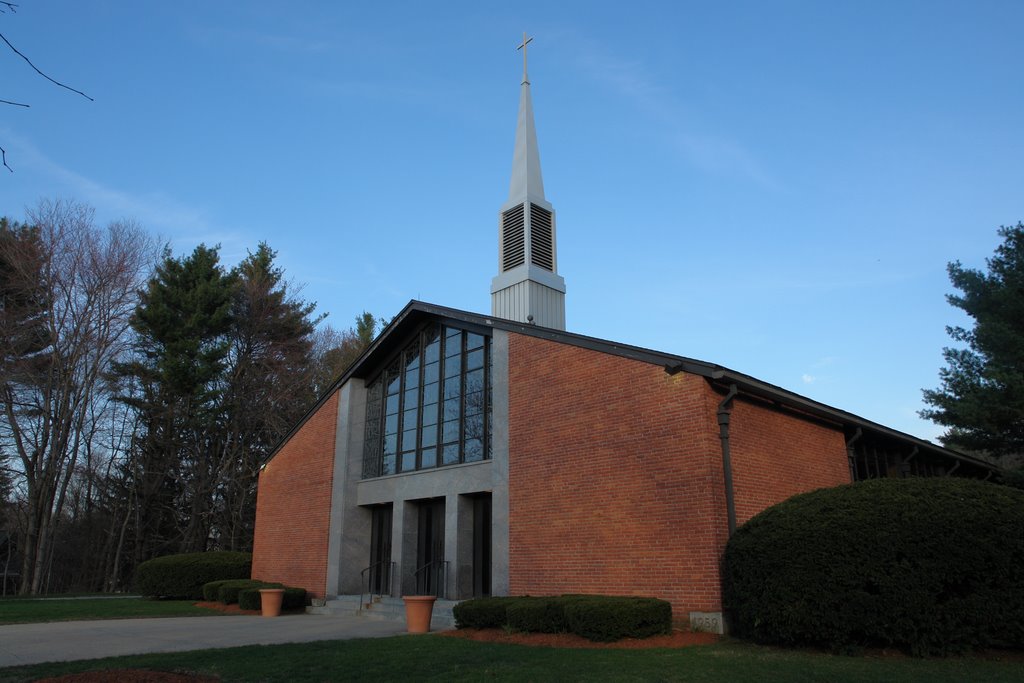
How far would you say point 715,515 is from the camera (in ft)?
38.9

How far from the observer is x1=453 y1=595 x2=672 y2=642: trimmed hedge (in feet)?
36.0

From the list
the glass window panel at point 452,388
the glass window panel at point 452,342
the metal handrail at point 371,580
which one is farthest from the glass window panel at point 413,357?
the metal handrail at point 371,580

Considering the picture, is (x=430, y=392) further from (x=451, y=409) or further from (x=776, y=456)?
(x=776, y=456)

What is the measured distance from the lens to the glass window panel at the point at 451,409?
59.8 ft

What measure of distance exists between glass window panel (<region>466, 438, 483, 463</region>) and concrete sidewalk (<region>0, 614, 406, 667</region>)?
3939mm

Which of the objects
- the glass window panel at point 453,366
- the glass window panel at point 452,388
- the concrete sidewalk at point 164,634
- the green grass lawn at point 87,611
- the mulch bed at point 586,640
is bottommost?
the concrete sidewalk at point 164,634

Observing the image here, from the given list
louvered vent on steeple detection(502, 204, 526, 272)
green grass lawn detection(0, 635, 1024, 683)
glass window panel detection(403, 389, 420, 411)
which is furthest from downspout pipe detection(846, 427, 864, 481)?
glass window panel detection(403, 389, 420, 411)

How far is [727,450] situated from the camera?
491 inches

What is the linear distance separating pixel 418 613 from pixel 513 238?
1019 cm

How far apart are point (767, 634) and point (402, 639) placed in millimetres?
5697

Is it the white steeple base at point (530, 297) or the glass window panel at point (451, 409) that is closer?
the glass window panel at point (451, 409)

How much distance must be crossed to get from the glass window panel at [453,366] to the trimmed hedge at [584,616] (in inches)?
268

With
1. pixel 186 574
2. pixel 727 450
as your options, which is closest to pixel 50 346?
pixel 186 574

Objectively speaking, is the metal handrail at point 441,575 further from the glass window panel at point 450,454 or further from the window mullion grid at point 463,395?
the window mullion grid at point 463,395
